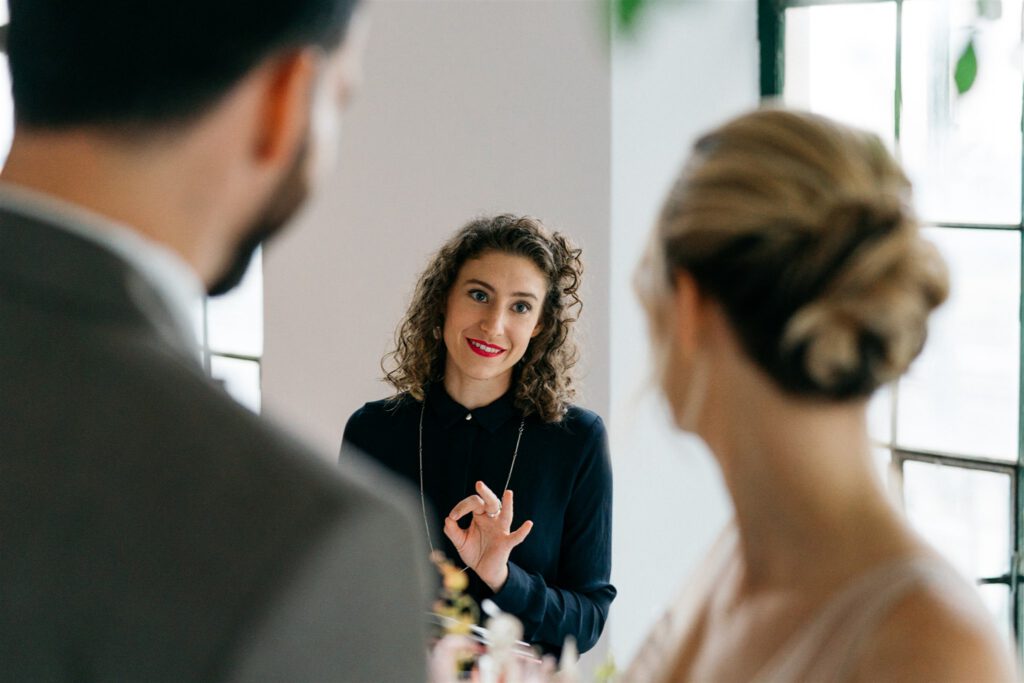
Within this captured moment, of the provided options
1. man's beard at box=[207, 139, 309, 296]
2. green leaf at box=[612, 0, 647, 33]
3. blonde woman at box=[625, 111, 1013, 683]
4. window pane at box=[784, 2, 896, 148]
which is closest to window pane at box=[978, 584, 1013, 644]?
window pane at box=[784, 2, 896, 148]

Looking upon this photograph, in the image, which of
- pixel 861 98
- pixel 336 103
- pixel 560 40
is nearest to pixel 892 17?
pixel 861 98

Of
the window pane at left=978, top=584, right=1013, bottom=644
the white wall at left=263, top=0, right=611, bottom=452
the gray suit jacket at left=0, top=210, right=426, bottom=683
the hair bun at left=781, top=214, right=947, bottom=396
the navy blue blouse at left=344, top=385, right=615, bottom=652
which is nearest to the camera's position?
the gray suit jacket at left=0, top=210, right=426, bottom=683

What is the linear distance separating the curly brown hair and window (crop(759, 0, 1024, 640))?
0.84 meters

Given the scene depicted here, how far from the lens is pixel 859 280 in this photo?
1084 millimetres

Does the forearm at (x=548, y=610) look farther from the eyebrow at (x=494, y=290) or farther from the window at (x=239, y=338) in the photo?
the window at (x=239, y=338)

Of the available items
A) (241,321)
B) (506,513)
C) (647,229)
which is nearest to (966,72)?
(647,229)

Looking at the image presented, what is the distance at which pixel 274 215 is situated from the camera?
649 millimetres

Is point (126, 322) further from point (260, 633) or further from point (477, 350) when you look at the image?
point (477, 350)

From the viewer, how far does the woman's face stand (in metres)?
3.01

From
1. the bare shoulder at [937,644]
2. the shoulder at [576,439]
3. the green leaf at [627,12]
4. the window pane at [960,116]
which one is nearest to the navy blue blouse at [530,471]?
the shoulder at [576,439]

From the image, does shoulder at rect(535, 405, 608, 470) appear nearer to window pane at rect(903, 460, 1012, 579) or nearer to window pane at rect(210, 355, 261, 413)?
window pane at rect(903, 460, 1012, 579)

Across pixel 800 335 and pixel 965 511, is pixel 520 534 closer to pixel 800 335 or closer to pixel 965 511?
pixel 965 511

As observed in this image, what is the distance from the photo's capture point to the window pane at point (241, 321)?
5312 millimetres

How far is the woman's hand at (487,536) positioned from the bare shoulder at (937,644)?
1751 millimetres
